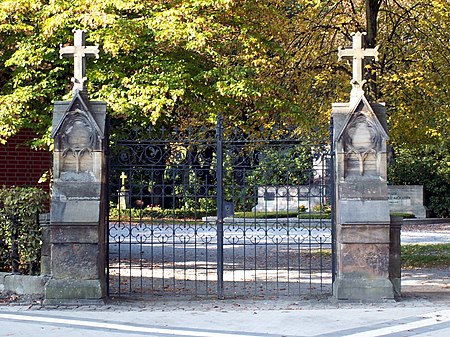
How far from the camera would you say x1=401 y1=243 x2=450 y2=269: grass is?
16703 millimetres

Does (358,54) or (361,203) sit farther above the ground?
(358,54)

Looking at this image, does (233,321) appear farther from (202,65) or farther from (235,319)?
(202,65)

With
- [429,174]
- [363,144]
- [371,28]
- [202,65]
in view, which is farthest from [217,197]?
[429,174]

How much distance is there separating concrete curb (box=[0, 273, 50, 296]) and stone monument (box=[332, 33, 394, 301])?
4233 mm

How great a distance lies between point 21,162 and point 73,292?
7286 millimetres

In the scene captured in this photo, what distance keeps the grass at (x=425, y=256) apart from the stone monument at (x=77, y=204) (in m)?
7.99

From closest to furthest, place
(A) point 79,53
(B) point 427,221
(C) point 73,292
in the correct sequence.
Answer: (C) point 73,292 → (A) point 79,53 → (B) point 427,221

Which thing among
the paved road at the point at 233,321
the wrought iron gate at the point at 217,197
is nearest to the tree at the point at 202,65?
the wrought iron gate at the point at 217,197

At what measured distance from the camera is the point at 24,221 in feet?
38.5

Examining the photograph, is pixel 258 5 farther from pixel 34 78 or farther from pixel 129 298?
pixel 129 298

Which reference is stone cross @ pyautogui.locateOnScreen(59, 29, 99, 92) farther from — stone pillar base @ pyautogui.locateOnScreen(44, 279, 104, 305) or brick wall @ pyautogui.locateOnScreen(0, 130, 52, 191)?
brick wall @ pyautogui.locateOnScreen(0, 130, 52, 191)

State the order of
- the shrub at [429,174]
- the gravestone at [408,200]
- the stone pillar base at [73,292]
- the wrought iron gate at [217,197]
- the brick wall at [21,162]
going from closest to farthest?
the stone pillar base at [73,292], the wrought iron gate at [217,197], the brick wall at [21,162], the gravestone at [408,200], the shrub at [429,174]

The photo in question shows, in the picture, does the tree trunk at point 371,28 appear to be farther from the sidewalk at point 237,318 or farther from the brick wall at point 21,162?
the brick wall at point 21,162

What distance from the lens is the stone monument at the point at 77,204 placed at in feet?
35.7
